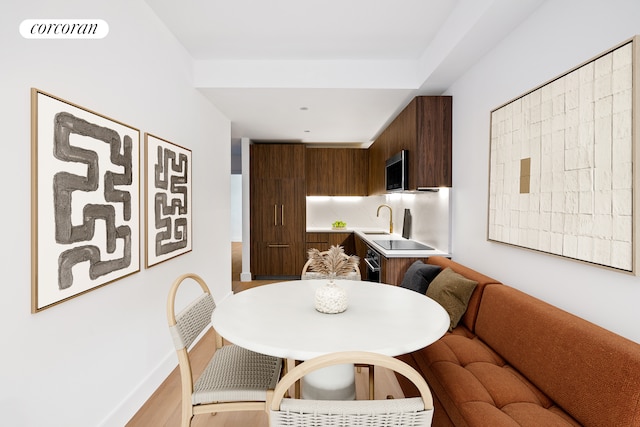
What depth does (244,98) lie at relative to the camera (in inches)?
134

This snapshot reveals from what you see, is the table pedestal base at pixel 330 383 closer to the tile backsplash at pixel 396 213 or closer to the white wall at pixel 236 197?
the tile backsplash at pixel 396 213

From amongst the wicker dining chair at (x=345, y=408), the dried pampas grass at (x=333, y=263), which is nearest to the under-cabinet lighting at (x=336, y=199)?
the dried pampas grass at (x=333, y=263)

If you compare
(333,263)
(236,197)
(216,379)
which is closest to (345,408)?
(333,263)

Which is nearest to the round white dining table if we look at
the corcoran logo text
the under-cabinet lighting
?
the corcoran logo text

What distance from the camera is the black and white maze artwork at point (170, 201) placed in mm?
2324

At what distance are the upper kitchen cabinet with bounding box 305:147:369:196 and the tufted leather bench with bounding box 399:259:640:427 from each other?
4.11 meters

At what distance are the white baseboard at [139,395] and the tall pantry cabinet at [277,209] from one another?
9.84 feet

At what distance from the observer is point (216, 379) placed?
152 centimetres

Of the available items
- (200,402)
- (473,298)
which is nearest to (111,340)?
Result: (200,402)

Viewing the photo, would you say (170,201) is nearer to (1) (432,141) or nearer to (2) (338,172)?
(1) (432,141)

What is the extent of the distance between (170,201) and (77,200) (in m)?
0.99

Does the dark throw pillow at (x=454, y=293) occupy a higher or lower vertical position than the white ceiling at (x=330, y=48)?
lower

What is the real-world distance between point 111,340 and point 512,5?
10.0ft

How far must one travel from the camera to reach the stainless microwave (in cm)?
344
